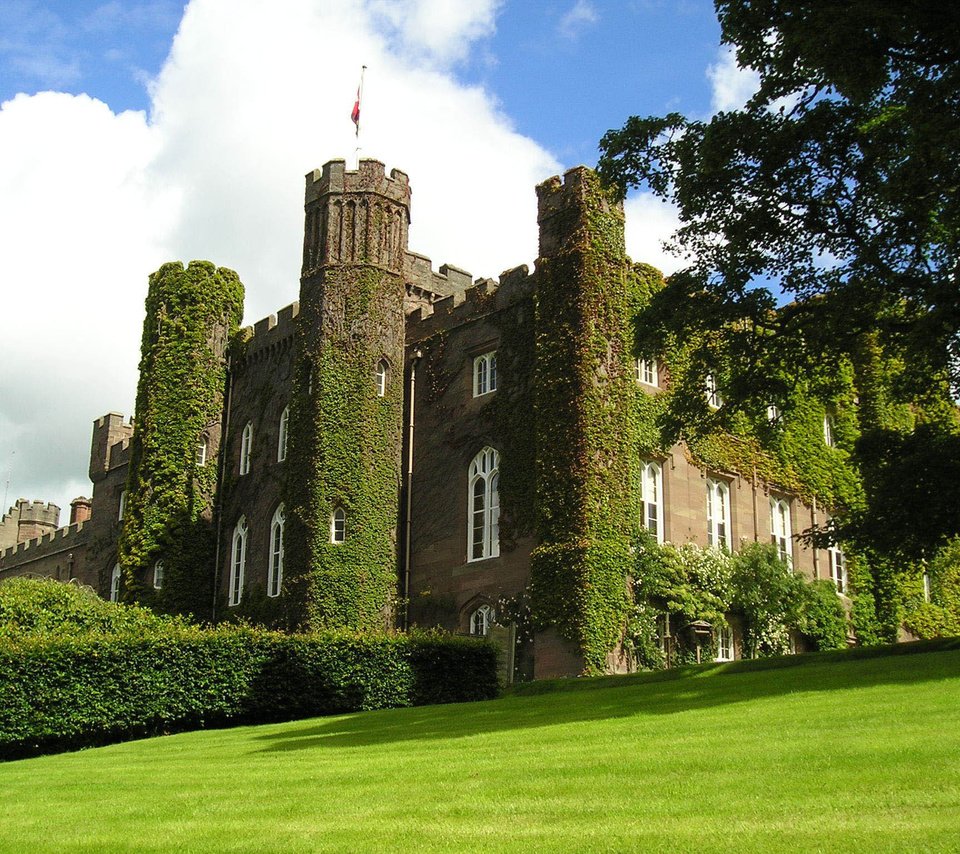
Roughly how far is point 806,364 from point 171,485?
2271 cm

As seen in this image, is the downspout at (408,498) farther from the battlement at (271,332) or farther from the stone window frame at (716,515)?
the stone window frame at (716,515)

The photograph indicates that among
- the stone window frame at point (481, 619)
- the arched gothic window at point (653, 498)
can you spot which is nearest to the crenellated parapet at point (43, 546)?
the stone window frame at point (481, 619)

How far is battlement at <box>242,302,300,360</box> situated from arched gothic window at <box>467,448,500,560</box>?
8994 millimetres

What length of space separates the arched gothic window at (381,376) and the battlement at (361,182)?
494 cm

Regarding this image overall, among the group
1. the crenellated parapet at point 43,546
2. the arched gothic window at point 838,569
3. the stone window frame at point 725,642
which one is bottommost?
the stone window frame at point 725,642

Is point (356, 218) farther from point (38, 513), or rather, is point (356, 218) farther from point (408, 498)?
point (38, 513)

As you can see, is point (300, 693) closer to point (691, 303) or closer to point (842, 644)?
point (691, 303)

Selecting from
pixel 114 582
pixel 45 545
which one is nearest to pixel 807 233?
pixel 114 582

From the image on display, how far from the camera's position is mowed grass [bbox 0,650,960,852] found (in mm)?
10078

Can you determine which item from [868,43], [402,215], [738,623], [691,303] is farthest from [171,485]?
[868,43]

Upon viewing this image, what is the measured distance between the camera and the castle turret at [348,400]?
32219 millimetres

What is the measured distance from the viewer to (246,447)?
39875mm

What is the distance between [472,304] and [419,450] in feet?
13.9

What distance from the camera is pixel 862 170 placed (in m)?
22.2
